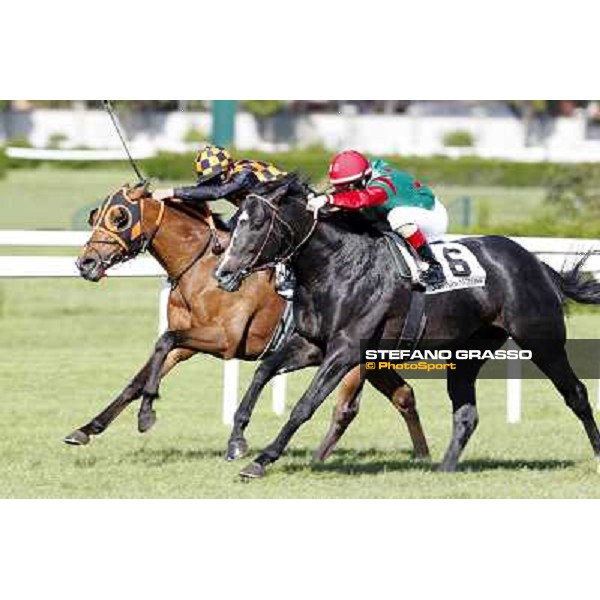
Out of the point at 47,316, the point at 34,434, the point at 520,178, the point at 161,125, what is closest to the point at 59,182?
the point at 520,178

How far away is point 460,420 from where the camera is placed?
25.9 feet

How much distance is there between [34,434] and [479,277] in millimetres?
2587

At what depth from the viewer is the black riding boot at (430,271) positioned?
764 cm

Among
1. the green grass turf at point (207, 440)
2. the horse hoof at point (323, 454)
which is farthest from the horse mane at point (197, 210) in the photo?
the horse hoof at point (323, 454)

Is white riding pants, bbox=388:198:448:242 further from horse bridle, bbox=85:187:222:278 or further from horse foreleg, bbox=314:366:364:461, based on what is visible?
horse bridle, bbox=85:187:222:278

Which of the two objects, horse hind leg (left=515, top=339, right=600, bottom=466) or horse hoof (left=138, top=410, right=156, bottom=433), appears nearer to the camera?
horse hoof (left=138, top=410, right=156, bottom=433)

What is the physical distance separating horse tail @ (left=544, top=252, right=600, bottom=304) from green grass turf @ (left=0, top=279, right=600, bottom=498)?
775 millimetres


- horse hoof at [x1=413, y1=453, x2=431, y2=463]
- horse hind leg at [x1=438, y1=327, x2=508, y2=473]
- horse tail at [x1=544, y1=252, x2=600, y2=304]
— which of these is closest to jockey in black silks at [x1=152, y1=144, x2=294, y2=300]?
horse hind leg at [x1=438, y1=327, x2=508, y2=473]

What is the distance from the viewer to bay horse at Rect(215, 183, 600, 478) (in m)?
7.21

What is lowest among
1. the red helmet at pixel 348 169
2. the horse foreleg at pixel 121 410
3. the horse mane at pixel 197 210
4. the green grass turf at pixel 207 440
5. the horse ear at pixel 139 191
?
the green grass turf at pixel 207 440

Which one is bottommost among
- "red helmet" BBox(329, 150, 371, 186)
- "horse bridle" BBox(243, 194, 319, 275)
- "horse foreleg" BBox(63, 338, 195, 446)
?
"horse foreleg" BBox(63, 338, 195, 446)

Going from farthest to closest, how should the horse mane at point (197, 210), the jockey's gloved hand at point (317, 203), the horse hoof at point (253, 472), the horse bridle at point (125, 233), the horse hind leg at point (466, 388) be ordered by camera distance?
the horse mane at point (197, 210)
the horse bridle at point (125, 233)
the horse hind leg at point (466, 388)
the jockey's gloved hand at point (317, 203)
the horse hoof at point (253, 472)

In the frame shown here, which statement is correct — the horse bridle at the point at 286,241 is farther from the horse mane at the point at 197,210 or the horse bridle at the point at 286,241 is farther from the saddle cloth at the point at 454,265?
the horse mane at the point at 197,210

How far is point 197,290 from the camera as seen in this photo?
8.29 m
